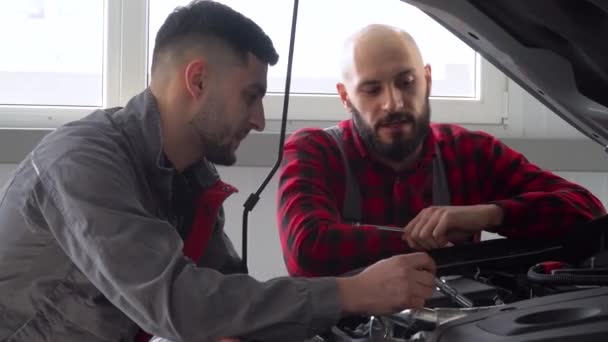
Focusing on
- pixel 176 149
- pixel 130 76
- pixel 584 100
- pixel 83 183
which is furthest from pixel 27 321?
pixel 130 76

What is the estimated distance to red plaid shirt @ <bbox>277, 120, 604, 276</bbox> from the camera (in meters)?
1.46

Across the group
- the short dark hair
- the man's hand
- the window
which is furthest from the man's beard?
the window

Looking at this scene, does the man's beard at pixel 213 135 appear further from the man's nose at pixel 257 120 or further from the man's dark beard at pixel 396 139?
the man's dark beard at pixel 396 139

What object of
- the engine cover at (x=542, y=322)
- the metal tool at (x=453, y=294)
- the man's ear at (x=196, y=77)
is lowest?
the metal tool at (x=453, y=294)

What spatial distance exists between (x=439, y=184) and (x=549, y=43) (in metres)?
0.72

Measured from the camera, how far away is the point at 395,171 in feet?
5.68

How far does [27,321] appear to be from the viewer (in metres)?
1.18

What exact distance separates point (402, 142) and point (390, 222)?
0.56ft

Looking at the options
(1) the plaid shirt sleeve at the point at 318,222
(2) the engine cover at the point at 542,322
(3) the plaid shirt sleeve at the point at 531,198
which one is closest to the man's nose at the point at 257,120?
(1) the plaid shirt sleeve at the point at 318,222

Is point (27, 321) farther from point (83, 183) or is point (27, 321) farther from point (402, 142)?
point (402, 142)

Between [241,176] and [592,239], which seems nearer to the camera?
[592,239]

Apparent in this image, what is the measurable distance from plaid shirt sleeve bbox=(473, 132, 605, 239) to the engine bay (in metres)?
0.10

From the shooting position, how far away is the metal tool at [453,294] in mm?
1033

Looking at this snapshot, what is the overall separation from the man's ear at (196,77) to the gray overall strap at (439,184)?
61 centimetres
